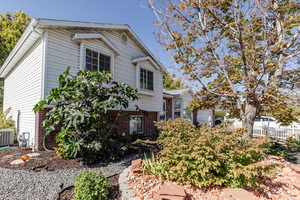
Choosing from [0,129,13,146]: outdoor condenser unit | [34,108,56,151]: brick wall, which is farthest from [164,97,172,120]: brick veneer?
[0,129,13,146]: outdoor condenser unit

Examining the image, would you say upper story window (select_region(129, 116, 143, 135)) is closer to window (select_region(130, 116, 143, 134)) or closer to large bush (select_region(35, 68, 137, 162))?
window (select_region(130, 116, 143, 134))

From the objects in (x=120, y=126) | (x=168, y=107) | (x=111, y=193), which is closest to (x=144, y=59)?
(x=120, y=126)

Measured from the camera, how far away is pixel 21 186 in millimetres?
3664

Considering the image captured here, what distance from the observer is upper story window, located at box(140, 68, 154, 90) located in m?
10.3

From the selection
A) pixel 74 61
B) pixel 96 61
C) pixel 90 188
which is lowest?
pixel 90 188

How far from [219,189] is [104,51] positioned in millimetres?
7583

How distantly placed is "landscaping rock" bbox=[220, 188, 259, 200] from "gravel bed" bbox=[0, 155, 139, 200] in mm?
2738

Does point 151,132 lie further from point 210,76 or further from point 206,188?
point 206,188

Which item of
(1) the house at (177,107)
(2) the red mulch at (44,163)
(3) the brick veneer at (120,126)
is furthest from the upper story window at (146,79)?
(2) the red mulch at (44,163)

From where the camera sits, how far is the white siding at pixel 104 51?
249 inches

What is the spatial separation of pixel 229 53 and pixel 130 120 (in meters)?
6.31

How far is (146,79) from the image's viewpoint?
10.6 metres

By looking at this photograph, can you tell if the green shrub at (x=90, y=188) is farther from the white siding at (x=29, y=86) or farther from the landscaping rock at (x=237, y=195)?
the white siding at (x=29, y=86)

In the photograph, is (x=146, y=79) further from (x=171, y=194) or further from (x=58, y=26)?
(x=171, y=194)
